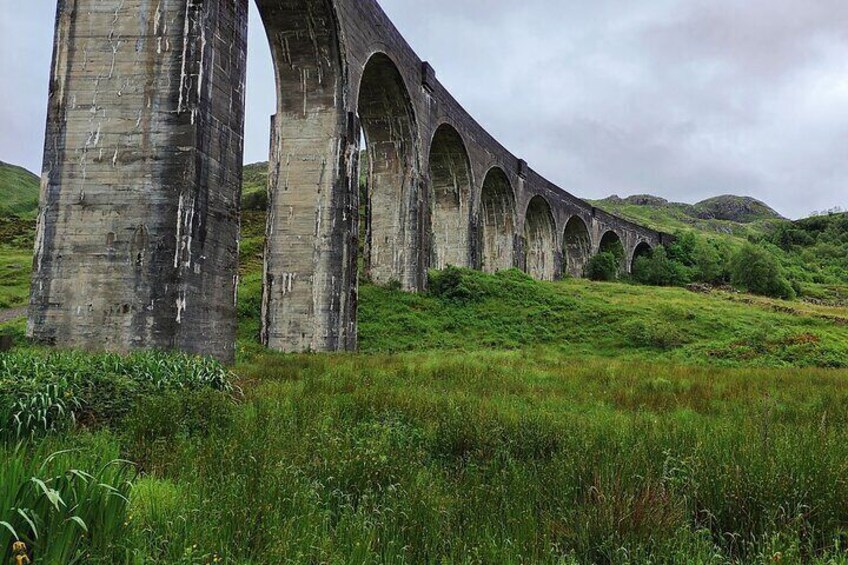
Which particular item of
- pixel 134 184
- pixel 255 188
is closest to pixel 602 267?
pixel 134 184

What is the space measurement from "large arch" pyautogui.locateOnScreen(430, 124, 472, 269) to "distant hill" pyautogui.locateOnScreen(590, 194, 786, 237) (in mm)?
94942

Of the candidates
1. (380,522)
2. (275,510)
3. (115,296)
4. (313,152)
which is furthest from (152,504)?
(313,152)

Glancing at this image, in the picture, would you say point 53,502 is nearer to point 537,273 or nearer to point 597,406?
point 597,406

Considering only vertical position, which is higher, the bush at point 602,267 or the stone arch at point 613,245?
the stone arch at point 613,245

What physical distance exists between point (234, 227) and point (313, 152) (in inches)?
255

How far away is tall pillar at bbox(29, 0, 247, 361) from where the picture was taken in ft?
34.5

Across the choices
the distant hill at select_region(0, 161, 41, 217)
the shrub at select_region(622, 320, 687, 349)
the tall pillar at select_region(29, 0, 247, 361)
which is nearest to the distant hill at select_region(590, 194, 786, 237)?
the shrub at select_region(622, 320, 687, 349)

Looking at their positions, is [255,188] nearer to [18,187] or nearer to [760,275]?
[18,187]

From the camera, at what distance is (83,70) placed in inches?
440

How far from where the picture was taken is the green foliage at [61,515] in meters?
2.15

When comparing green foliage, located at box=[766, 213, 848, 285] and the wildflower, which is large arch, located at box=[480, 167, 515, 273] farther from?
green foliage, located at box=[766, 213, 848, 285]

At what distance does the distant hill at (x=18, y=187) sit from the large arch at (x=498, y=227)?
246 feet

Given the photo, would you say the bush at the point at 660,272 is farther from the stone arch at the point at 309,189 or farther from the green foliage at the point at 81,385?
the green foliage at the point at 81,385

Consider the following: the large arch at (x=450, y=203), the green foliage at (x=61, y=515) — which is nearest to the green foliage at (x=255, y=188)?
the large arch at (x=450, y=203)
